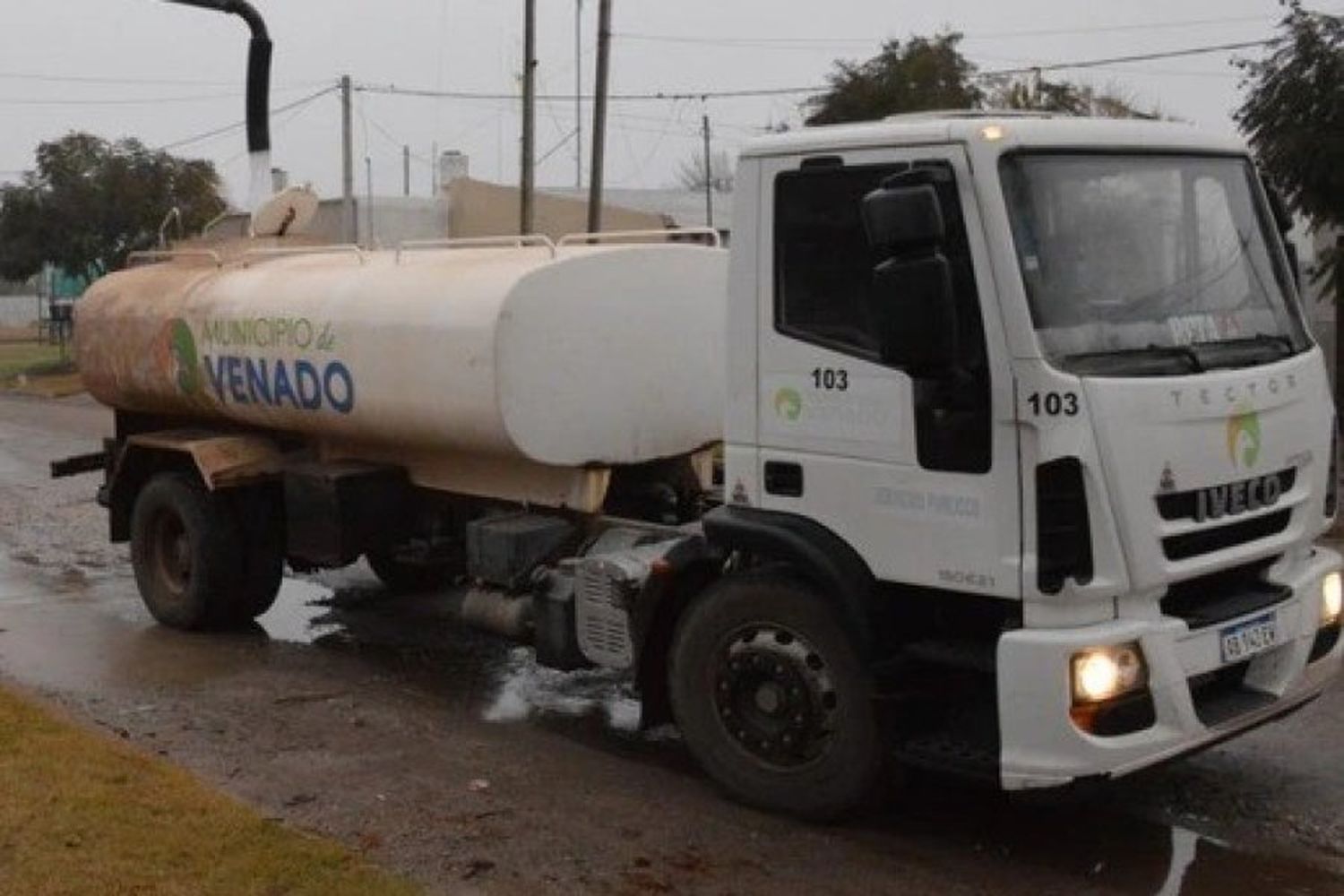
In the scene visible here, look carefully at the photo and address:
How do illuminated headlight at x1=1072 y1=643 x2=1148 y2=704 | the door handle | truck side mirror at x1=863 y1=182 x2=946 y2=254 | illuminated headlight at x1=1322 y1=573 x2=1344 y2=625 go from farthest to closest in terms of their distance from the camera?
illuminated headlight at x1=1322 y1=573 x2=1344 y2=625 < the door handle < illuminated headlight at x1=1072 y1=643 x2=1148 y2=704 < truck side mirror at x1=863 y1=182 x2=946 y2=254

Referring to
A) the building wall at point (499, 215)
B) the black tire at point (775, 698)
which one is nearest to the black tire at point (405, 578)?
the black tire at point (775, 698)

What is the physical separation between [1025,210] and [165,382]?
19.7ft

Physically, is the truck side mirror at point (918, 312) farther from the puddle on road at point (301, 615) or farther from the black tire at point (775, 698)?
the puddle on road at point (301, 615)

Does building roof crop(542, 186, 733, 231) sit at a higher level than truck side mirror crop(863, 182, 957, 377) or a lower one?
higher

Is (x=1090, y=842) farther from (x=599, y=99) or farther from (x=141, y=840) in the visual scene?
(x=599, y=99)

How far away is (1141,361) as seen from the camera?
476 centimetres

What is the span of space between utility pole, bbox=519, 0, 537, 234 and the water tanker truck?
713 inches

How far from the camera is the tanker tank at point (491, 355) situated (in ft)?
21.9

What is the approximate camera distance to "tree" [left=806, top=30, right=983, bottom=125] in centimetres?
2738

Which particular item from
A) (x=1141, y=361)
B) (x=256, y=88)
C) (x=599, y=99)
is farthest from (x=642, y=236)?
(x=599, y=99)

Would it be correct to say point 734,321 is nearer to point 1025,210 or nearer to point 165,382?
point 1025,210

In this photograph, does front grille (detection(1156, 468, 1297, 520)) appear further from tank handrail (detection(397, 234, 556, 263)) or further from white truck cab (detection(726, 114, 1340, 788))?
tank handrail (detection(397, 234, 556, 263))

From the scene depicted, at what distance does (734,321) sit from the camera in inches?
217

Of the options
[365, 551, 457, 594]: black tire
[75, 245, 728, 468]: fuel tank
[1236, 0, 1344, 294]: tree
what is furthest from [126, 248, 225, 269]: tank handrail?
[1236, 0, 1344, 294]: tree
